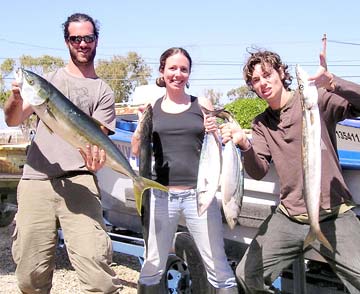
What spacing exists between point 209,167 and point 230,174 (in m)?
0.16

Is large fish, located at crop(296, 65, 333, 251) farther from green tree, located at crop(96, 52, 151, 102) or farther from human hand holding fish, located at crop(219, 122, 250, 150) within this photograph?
green tree, located at crop(96, 52, 151, 102)

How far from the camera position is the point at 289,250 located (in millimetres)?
3740

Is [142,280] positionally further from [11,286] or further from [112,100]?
[11,286]

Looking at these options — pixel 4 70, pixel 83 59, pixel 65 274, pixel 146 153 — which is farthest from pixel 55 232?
pixel 4 70

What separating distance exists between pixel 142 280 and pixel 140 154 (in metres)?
0.97

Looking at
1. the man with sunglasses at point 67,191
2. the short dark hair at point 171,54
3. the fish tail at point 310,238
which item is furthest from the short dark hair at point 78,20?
the fish tail at point 310,238

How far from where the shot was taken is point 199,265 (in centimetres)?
461

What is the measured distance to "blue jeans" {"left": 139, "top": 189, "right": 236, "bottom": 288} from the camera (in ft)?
13.5

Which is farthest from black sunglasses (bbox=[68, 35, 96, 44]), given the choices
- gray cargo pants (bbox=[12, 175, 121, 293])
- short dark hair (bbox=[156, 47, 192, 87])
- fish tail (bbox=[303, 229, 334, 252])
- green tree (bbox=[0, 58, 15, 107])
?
green tree (bbox=[0, 58, 15, 107])

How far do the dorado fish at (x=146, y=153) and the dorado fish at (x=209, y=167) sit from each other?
1.62ft

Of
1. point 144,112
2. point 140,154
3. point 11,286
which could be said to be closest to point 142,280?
point 140,154

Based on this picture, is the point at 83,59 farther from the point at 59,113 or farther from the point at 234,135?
the point at 234,135

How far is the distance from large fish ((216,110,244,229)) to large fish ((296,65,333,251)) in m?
0.54

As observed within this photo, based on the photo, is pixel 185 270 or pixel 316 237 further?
pixel 185 270
